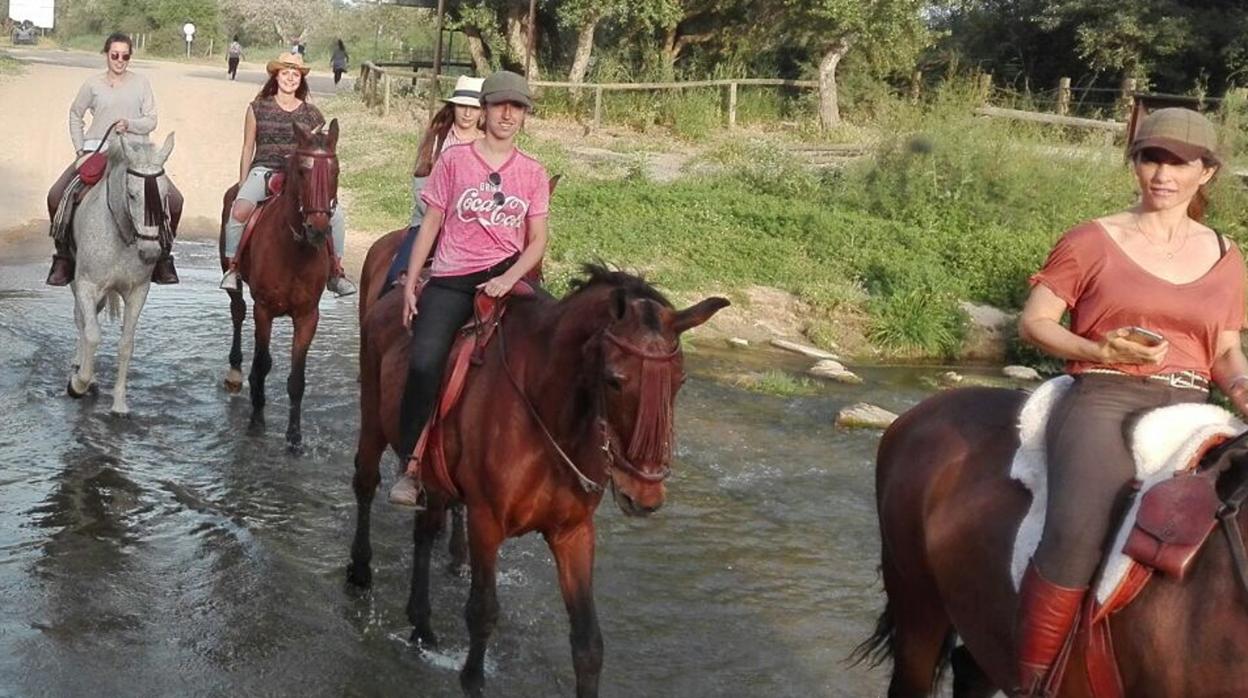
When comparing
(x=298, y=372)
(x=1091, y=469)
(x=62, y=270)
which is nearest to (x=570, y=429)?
(x=1091, y=469)

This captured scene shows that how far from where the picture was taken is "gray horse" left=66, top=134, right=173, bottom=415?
28.3 feet

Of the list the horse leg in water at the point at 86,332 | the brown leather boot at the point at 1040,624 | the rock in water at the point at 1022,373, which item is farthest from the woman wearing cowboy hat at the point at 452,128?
the rock in water at the point at 1022,373

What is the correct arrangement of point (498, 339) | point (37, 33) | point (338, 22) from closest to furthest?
1. point (498, 339)
2. point (37, 33)
3. point (338, 22)

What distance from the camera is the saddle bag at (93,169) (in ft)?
30.0

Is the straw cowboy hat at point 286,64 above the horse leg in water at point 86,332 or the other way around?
above

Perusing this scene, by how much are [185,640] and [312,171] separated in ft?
12.1

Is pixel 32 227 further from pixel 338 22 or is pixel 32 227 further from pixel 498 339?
pixel 338 22

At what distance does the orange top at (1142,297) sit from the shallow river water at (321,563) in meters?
2.72

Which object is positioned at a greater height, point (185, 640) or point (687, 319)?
point (687, 319)

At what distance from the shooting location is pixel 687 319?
4.21m

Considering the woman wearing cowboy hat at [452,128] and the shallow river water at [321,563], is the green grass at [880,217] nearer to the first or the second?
the shallow river water at [321,563]

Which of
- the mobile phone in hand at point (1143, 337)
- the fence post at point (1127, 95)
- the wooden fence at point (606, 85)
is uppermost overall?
the fence post at point (1127, 95)

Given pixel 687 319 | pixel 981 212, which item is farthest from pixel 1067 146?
pixel 687 319

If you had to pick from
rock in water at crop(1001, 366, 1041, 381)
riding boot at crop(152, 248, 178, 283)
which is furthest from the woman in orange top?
rock in water at crop(1001, 366, 1041, 381)
